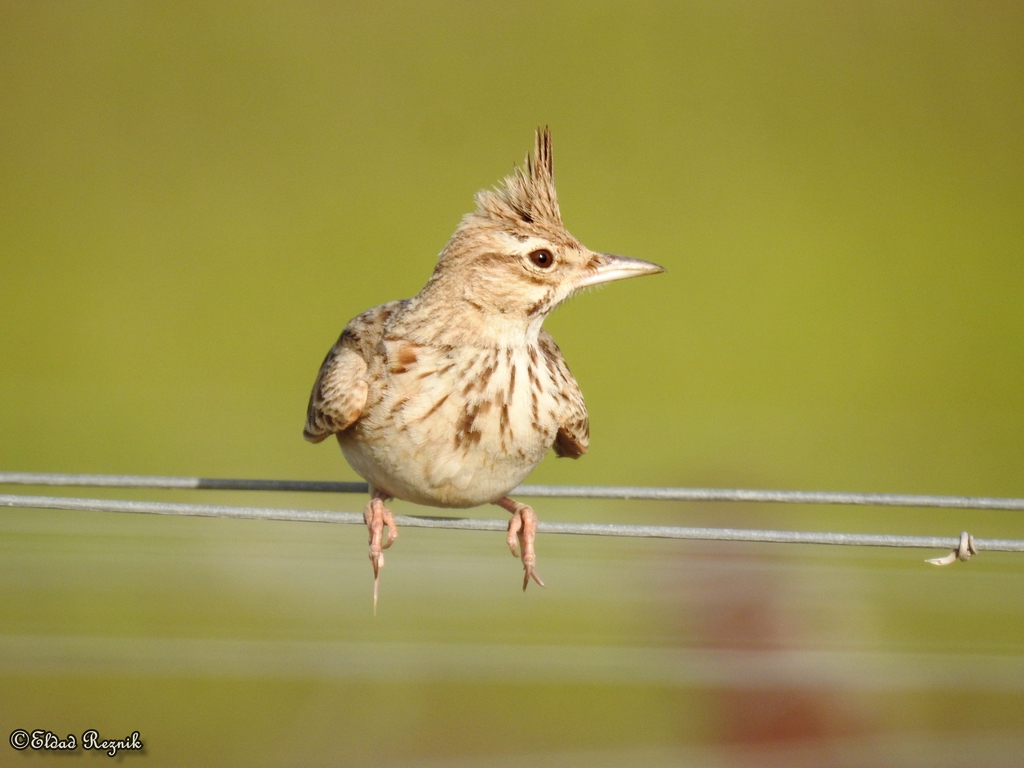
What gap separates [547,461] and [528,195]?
6.59 meters

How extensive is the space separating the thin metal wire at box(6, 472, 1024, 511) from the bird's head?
0.70 meters

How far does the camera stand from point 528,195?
4.68 m

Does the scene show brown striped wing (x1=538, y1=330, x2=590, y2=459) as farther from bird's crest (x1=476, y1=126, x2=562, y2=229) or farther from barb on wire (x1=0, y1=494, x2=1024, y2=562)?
barb on wire (x1=0, y1=494, x2=1024, y2=562)

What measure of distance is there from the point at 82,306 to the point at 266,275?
2050mm

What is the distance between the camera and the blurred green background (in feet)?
20.2

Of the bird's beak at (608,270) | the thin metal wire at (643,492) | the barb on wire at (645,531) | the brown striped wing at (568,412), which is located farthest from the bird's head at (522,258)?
the barb on wire at (645,531)

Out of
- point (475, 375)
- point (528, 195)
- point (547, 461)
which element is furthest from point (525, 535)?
point (547, 461)

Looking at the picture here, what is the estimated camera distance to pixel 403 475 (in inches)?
175

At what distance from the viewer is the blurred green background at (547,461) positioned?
6148mm

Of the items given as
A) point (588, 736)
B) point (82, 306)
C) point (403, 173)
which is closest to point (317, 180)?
point (403, 173)

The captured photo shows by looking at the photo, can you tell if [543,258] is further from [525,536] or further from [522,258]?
[525,536]

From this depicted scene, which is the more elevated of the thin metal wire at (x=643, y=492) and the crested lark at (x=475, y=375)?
the crested lark at (x=475, y=375)

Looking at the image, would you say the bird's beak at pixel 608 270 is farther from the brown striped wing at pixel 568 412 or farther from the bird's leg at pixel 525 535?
the bird's leg at pixel 525 535

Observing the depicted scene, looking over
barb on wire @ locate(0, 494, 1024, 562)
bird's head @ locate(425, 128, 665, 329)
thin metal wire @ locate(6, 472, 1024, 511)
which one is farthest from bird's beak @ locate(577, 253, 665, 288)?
barb on wire @ locate(0, 494, 1024, 562)
